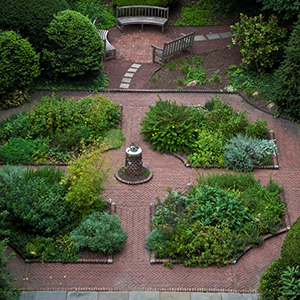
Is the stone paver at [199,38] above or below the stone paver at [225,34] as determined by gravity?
below

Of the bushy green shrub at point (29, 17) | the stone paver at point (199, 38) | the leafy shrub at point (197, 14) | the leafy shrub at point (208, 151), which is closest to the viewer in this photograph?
the leafy shrub at point (208, 151)

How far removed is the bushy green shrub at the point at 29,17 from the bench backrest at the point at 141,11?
15.4 ft

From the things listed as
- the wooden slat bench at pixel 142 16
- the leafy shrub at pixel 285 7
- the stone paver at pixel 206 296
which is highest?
the leafy shrub at pixel 285 7

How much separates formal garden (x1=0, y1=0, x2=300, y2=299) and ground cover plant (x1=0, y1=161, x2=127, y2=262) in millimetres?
25

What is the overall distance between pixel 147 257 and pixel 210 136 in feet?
15.4

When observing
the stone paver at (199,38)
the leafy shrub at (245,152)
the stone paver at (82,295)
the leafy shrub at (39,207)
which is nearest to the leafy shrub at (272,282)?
the stone paver at (82,295)

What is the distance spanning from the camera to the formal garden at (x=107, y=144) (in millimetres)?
12891

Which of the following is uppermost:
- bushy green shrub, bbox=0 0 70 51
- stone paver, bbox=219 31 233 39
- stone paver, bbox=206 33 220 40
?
bushy green shrub, bbox=0 0 70 51

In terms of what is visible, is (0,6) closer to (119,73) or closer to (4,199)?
(119,73)

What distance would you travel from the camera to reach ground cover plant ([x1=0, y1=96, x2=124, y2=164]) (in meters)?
15.6

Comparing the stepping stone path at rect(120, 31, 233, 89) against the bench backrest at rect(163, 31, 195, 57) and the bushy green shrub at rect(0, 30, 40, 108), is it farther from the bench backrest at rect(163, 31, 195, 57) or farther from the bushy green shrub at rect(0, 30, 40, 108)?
the bushy green shrub at rect(0, 30, 40, 108)

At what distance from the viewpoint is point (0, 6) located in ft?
58.6

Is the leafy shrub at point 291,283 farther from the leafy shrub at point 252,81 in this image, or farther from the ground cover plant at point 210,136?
the leafy shrub at point 252,81

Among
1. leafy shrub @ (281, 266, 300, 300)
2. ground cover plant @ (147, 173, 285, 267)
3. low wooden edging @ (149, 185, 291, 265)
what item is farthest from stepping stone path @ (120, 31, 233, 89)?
leafy shrub @ (281, 266, 300, 300)
